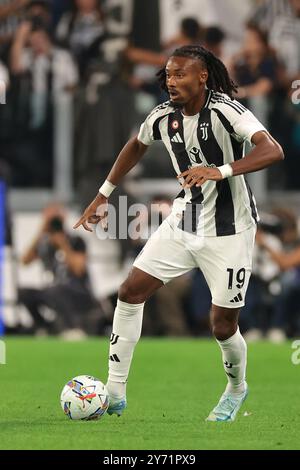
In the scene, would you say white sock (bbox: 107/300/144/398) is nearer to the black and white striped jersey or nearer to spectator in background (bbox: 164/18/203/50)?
the black and white striped jersey

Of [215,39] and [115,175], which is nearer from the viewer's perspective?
[115,175]

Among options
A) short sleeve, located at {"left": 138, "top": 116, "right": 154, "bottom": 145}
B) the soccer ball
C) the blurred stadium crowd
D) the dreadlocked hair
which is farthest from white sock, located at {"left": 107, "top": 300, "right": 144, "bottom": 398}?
the blurred stadium crowd

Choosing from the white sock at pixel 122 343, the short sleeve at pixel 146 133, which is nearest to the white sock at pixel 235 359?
the white sock at pixel 122 343

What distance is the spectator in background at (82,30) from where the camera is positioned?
1761cm

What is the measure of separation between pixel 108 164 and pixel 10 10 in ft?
8.88

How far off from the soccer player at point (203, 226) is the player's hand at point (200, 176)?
1.88 ft

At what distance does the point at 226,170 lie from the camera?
24.1 feet

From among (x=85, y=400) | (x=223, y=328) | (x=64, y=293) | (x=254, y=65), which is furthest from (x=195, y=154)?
(x=254, y=65)

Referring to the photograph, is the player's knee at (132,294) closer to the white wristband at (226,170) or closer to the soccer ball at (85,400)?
the soccer ball at (85,400)

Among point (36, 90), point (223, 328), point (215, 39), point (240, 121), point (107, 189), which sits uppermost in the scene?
point (215, 39)

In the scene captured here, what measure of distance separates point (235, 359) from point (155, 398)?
5.93 ft

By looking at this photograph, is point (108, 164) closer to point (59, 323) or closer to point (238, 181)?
point (59, 323)

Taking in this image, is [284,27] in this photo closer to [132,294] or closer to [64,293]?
[64,293]

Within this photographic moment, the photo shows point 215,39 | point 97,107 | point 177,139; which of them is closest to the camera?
point 177,139
